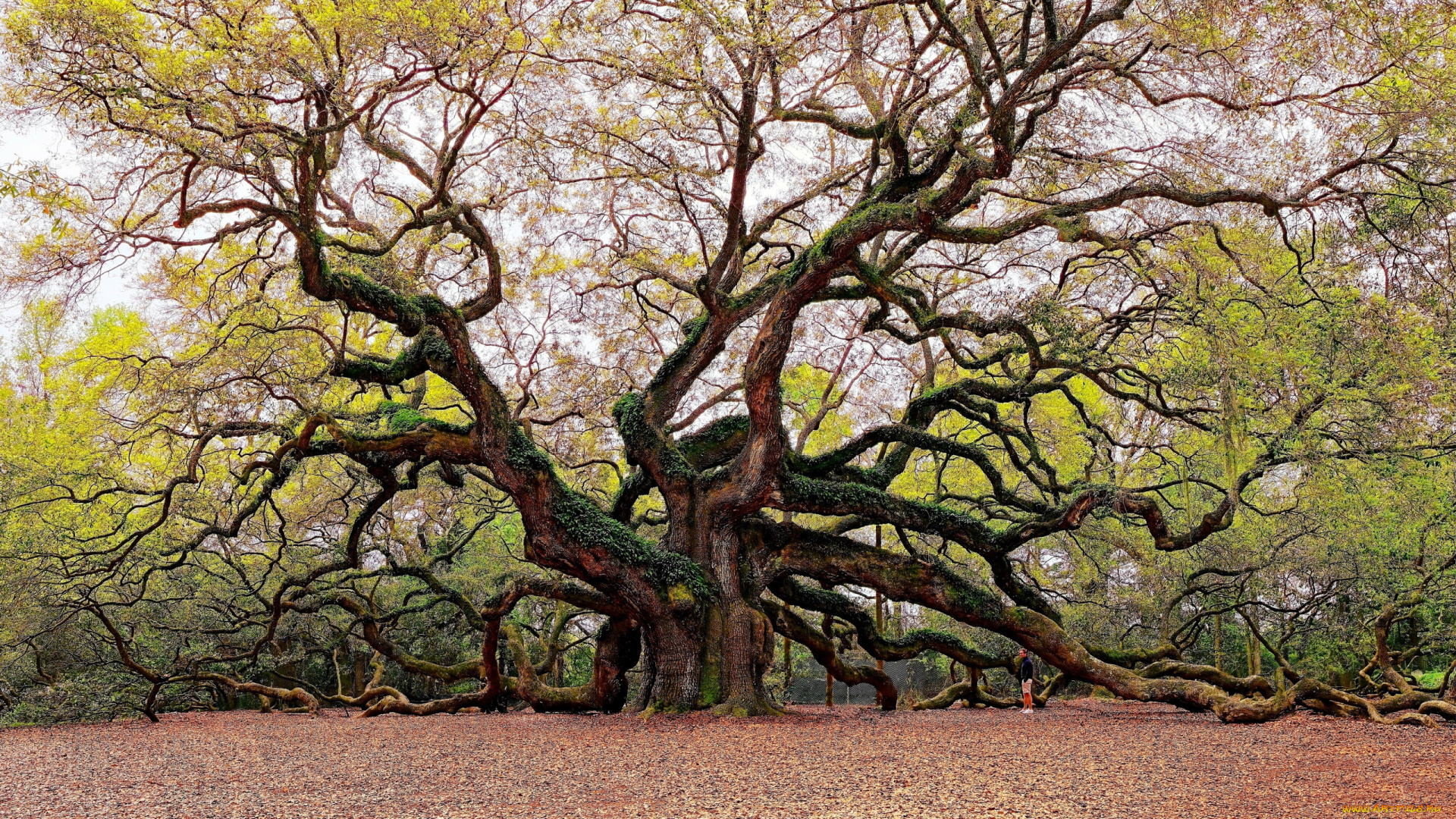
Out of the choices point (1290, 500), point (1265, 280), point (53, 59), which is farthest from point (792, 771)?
point (1290, 500)

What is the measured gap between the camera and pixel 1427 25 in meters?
6.14

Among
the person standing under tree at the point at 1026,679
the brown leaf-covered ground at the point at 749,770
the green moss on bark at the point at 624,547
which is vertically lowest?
the brown leaf-covered ground at the point at 749,770

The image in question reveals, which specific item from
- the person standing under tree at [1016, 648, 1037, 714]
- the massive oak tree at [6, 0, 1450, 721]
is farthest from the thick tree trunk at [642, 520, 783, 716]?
the person standing under tree at [1016, 648, 1037, 714]

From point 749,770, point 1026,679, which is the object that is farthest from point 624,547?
point 1026,679

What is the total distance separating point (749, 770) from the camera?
6145mm

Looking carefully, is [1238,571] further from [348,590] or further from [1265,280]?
[348,590]

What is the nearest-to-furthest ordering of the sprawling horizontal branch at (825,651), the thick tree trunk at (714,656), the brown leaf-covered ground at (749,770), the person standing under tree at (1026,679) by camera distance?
the brown leaf-covered ground at (749,770)
the thick tree trunk at (714,656)
the sprawling horizontal branch at (825,651)
the person standing under tree at (1026,679)

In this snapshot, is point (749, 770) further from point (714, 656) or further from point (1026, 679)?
point (1026, 679)

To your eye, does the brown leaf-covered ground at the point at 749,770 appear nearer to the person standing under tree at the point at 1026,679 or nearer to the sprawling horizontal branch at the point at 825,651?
the sprawling horizontal branch at the point at 825,651

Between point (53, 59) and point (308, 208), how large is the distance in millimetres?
2091

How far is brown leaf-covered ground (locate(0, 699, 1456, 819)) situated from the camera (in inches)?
191

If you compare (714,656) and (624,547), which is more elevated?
(624,547)

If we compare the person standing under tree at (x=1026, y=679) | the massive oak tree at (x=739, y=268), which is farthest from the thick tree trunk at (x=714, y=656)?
the person standing under tree at (x=1026, y=679)

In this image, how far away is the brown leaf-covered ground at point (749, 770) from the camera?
486 centimetres
